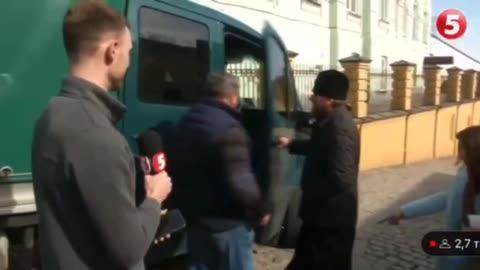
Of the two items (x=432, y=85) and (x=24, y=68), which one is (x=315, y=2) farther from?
(x=24, y=68)

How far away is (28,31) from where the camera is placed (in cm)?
338

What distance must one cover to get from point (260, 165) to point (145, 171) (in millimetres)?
2697

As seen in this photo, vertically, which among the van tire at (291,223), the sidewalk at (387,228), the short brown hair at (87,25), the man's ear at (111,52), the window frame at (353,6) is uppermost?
the window frame at (353,6)

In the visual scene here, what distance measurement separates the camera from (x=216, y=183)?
3.17 meters

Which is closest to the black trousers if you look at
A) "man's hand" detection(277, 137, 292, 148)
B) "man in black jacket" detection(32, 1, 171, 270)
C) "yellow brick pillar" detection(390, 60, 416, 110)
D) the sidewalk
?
"man's hand" detection(277, 137, 292, 148)

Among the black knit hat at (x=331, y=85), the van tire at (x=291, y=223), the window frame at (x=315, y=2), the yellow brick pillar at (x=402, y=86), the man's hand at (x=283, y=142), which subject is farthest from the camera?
the window frame at (x=315, y=2)

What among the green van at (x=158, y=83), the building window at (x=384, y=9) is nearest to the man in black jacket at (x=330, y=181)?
the green van at (x=158, y=83)

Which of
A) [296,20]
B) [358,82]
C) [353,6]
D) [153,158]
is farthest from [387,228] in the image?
[353,6]

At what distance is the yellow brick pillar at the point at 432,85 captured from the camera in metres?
17.4

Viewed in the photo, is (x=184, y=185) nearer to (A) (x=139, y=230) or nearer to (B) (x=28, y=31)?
(B) (x=28, y=31)

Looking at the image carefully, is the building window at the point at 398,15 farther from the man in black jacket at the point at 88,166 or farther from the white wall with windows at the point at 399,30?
the man in black jacket at the point at 88,166

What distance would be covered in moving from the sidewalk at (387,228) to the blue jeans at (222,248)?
2285mm

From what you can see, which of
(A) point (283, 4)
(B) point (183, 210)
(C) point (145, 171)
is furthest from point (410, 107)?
(C) point (145, 171)

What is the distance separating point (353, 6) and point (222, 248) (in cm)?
2380
